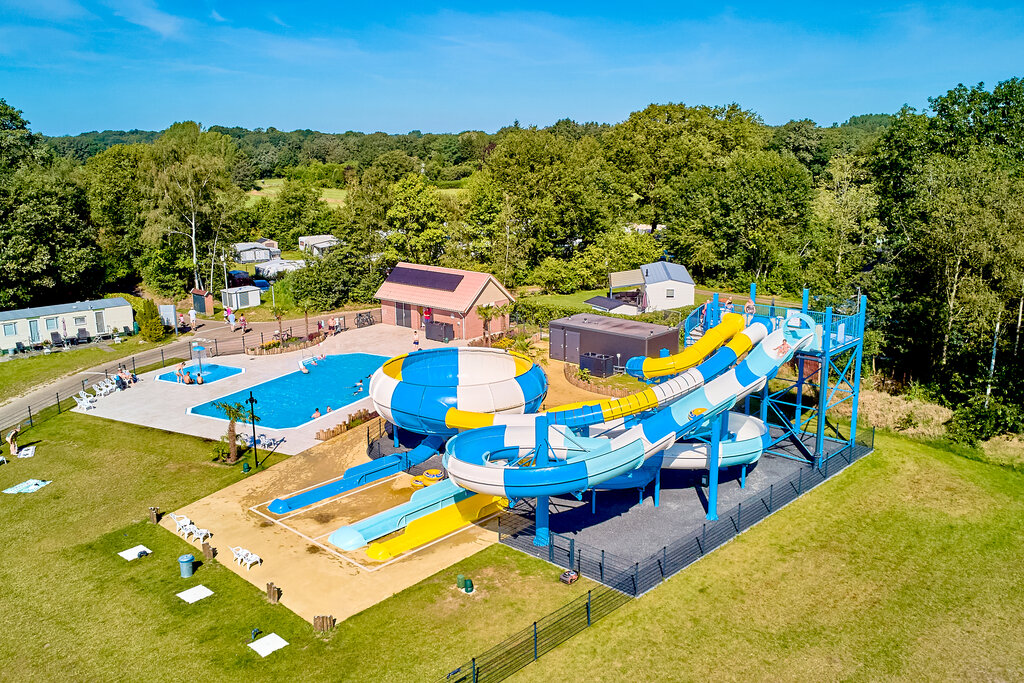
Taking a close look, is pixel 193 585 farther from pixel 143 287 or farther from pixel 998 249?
pixel 143 287

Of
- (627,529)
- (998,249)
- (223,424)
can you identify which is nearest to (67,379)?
(223,424)

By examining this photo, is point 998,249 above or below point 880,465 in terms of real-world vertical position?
Answer: above

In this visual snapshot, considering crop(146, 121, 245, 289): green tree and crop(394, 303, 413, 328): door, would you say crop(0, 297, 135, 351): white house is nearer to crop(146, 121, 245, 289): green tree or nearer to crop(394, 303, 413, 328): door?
crop(146, 121, 245, 289): green tree

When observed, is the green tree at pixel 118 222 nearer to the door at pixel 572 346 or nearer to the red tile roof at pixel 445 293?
the red tile roof at pixel 445 293

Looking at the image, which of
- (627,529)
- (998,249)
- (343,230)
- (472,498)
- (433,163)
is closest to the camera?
(627,529)

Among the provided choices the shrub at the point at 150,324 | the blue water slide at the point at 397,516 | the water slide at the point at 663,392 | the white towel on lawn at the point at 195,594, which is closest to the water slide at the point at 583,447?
the water slide at the point at 663,392

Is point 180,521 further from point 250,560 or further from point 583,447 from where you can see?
point 583,447

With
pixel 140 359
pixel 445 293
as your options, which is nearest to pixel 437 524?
pixel 445 293
